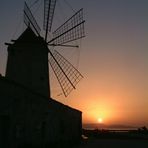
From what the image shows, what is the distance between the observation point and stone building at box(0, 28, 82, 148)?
15688mm

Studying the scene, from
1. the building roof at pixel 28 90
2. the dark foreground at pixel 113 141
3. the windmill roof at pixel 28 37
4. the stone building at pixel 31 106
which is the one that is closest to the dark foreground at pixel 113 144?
the dark foreground at pixel 113 141

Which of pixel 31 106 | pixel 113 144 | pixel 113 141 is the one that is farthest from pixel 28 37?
pixel 113 141

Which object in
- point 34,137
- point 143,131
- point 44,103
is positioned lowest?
point 143,131

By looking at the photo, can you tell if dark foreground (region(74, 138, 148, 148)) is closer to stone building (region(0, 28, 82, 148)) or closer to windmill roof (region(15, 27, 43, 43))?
stone building (region(0, 28, 82, 148))

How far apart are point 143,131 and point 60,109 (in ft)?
93.8

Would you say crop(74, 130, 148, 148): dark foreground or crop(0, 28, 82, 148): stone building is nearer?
crop(0, 28, 82, 148): stone building

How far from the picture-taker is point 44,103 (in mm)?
20734

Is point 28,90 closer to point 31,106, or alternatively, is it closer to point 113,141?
point 31,106

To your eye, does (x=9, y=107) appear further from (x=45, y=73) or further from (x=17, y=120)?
(x=45, y=73)

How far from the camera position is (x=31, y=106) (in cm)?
1830

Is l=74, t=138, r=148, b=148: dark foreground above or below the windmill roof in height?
below

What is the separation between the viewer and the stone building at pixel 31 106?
1569cm

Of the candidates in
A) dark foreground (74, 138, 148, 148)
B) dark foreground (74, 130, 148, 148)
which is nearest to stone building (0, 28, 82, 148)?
dark foreground (74, 138, 148, 148)

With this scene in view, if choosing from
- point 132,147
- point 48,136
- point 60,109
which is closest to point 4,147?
point 48,136
